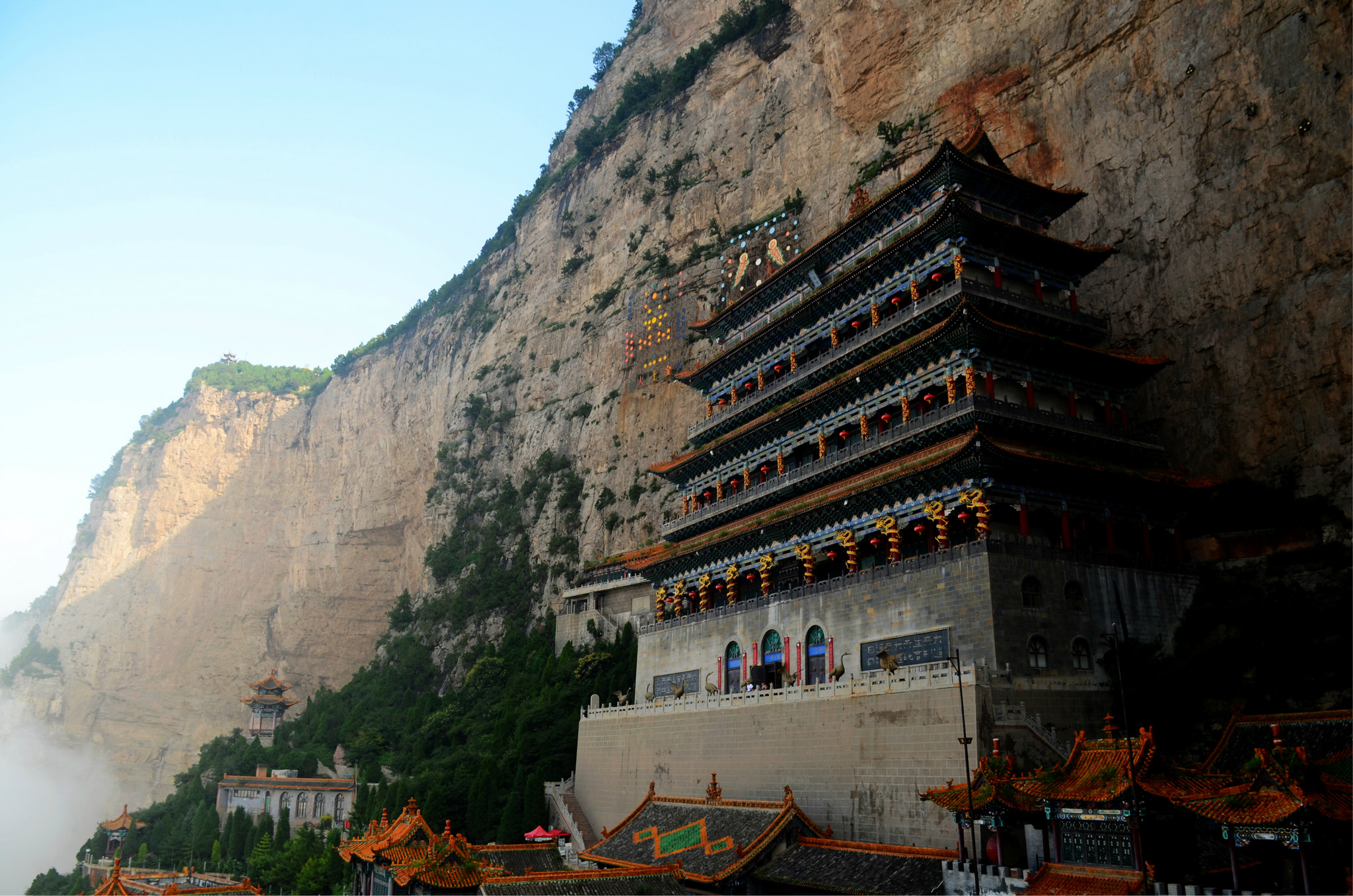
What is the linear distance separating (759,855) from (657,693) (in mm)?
14967

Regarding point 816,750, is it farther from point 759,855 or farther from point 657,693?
point 657,693

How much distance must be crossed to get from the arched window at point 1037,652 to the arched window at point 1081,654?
103cm

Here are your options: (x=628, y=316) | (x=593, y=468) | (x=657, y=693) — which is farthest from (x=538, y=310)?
(x=657, y=693)

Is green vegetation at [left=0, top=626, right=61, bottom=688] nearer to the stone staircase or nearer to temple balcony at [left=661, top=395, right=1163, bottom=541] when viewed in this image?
the stone staircase

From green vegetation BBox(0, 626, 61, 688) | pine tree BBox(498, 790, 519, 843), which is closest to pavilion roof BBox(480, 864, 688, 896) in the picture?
pine tree BBox(498, 790, 519, 843)

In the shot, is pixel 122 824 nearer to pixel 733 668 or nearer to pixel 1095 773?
pixel 733 668

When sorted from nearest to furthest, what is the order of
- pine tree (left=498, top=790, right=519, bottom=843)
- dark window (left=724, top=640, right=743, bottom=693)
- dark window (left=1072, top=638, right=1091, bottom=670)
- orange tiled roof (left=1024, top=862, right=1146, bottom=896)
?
orange tiled roof (left=1024, top=862, right=1146, bottom=896)
dark window (left=1072, top=638, right=1091, bottom=670)
dark window (left=724, top=640, right=743, bottom=693)
pine tree (left=498, top=790, right=519, bottom=843)

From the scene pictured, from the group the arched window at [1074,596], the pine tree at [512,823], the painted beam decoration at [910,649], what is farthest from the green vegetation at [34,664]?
the arched window at [1074,596]

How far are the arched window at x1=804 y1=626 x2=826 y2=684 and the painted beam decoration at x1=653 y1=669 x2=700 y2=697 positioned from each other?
5945mm

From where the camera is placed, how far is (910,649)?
27.7 m

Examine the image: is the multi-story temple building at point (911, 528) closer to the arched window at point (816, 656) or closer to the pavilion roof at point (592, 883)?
the arched window at point (816, 656)

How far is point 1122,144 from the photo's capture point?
37.7 metres

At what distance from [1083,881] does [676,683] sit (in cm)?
2062

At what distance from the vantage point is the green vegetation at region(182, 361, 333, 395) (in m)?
100
